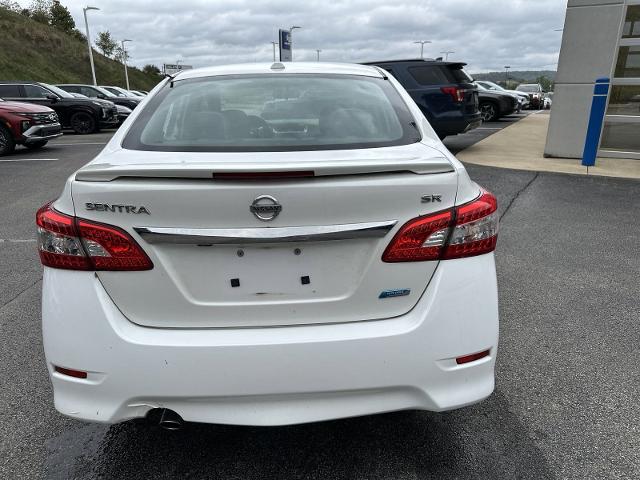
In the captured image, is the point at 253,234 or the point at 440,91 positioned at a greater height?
the point at 440,91

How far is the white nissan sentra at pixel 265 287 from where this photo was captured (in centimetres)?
172

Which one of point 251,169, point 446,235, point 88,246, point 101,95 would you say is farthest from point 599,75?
point 101,95

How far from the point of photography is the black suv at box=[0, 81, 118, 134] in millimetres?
16109

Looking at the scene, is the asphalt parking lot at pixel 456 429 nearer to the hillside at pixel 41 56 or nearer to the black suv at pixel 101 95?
the black suv at pixel 101 95

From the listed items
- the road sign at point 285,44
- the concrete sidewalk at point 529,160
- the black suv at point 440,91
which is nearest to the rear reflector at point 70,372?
the concrete sidewalk at point 529,160

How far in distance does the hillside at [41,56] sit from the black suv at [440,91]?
153 ft

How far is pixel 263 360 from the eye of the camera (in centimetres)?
175

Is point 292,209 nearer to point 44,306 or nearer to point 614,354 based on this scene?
point 44,306

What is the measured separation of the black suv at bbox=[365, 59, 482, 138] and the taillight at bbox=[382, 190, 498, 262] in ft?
28.9

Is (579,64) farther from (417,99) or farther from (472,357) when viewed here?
(472,357)

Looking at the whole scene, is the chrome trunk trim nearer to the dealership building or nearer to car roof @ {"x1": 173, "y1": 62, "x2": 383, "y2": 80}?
car roof @ {"x1": 173, "y1": 62, "x2": 383, "y2": 80}

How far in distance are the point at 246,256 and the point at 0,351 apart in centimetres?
226

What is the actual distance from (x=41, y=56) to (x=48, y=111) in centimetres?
4998

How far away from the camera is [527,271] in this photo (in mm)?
4363
